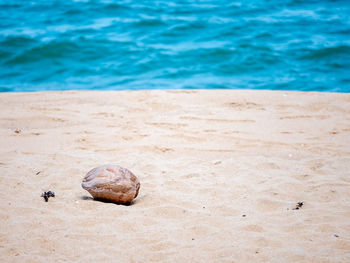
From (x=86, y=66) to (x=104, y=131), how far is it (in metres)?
6.66

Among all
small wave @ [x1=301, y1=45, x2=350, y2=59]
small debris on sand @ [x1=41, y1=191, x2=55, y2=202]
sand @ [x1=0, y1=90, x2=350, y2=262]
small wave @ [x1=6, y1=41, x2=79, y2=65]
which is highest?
small debris on sand @ [x1=41, y1=191, x2=55, y2=202]

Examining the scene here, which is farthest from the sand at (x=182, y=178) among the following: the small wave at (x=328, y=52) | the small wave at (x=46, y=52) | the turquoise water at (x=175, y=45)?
the small wave at (x=46, y=52)

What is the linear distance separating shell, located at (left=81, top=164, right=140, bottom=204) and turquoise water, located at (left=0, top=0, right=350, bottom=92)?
6.28m

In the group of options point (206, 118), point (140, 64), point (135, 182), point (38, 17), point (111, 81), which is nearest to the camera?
point (135, 182)

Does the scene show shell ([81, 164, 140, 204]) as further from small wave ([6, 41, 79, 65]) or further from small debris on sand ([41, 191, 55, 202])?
small wave ([6, 41, 79, 65])

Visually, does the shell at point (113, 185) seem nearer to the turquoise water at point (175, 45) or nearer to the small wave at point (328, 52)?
the turquoise water at point (175, 45)

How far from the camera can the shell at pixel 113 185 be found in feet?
9.27

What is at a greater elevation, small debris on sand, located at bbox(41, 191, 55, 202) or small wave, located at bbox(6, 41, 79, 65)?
small debris on sand, located at bbox(41, 191, 55, 202)

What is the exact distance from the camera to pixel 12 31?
12.7 m

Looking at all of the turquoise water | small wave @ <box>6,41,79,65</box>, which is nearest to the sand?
the turquoise water

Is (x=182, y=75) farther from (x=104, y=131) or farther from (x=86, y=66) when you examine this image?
(x=104, y=131)

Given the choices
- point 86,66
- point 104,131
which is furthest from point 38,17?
point 104,131

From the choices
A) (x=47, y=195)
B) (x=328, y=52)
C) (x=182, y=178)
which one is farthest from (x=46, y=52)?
(x=47, y=195)

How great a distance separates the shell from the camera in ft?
9.27
